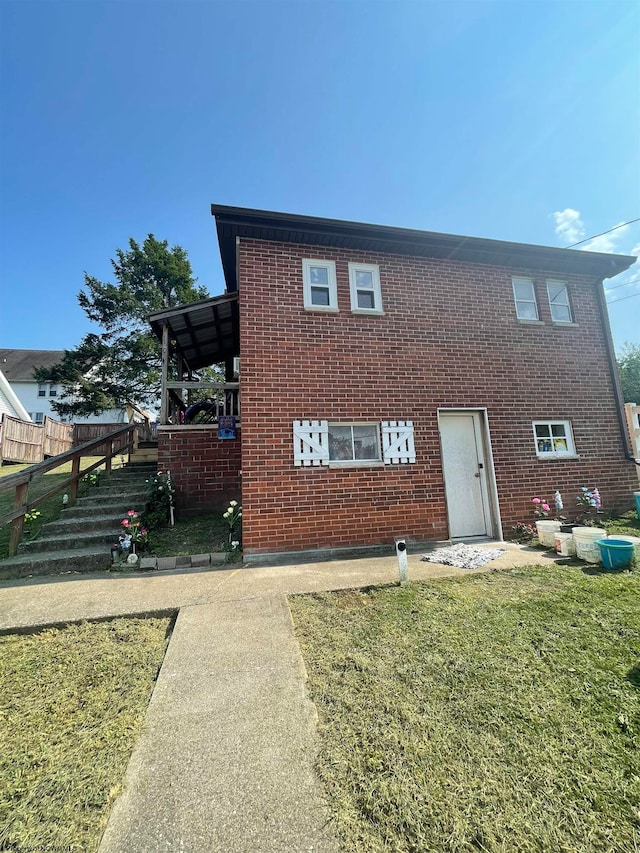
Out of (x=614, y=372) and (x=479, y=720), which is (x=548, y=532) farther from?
(x=479, y=720)

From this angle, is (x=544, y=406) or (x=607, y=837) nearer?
(x=607, y=837)

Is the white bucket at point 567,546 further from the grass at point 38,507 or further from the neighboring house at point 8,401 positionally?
the neighboring house at point 8,401

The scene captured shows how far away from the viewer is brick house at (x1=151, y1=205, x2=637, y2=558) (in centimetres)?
616

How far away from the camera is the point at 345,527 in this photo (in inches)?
242

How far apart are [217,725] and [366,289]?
680cm

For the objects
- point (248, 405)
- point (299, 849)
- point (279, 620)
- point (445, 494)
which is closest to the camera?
point (299, 849)

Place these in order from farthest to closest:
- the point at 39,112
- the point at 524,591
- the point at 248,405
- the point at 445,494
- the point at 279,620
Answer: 1. the point at 39,112
2. the point at 445,494
3. the point at 248,405
4. the point at 524,591
5. the point at 279,620

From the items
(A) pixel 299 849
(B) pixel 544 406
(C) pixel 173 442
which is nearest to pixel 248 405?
(C) pixel 173 442

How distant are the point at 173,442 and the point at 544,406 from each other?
26.0 ft

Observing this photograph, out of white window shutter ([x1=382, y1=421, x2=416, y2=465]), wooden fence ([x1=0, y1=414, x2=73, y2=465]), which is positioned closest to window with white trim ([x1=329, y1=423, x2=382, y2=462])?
white window shutter ([x1=382, y1=421, x2=416, y2=465])

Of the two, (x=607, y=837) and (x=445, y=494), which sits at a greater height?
(x=445, y=494)

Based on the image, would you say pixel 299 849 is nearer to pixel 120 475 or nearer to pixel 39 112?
pixel 120 475

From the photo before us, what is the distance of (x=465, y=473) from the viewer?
698 centimetres

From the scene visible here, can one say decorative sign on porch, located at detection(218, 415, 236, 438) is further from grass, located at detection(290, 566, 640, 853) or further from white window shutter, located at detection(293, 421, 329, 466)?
grass, located at detection(290, 566, 640, 853)
